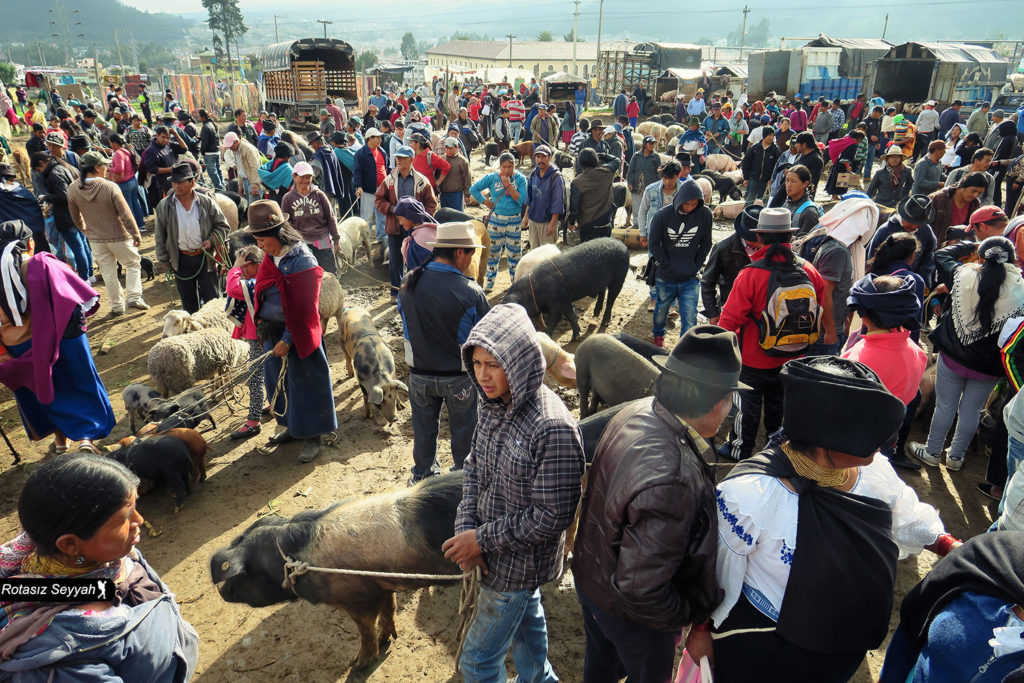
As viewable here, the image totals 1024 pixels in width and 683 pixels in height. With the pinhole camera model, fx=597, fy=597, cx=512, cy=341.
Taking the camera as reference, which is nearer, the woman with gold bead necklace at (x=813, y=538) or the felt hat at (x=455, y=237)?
the woman with gold bead necklace at (x=813, y=538)

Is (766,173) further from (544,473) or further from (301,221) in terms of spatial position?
(544,473)

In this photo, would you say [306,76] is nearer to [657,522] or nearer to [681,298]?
[681,298]

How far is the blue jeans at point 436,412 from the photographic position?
4246 mm

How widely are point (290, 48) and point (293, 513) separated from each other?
25958 mm

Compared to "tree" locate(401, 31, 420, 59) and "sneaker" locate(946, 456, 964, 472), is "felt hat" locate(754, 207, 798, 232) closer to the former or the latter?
"sneaker" locate(946, 456, 964, 472)

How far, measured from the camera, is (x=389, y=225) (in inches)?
314

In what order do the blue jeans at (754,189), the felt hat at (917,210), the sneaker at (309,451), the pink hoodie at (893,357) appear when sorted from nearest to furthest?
the pink hoodie at (893,357)
the sneaker at (309,451)
the felt hat at (917,210)
the blue jeans at (754,189)

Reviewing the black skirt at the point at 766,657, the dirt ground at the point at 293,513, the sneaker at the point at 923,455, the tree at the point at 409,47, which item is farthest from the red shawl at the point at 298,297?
the tree at the point at 409,47

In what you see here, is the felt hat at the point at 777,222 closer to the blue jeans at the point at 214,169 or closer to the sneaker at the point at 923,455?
the sneaker at the point at 923,455

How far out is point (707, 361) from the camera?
211cm

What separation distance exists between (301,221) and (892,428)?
6875 mm

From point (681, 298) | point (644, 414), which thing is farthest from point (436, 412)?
point (681, 298)

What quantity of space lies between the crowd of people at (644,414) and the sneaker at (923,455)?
19 mm

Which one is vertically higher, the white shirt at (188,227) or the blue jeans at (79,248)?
the white shirt at (188,227)
